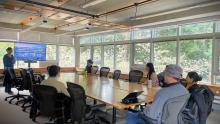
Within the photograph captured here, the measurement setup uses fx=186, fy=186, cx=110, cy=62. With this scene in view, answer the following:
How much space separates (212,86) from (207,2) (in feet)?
7.70

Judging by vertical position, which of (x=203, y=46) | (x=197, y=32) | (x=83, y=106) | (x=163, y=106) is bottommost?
(x=83, y=106)

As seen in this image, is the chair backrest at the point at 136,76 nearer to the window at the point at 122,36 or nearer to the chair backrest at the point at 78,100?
the chair backrest at the point at 78,100

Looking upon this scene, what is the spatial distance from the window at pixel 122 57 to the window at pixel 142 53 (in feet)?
1.47

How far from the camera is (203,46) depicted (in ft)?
18.9

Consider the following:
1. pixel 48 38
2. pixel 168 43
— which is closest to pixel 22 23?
pixel 48 38

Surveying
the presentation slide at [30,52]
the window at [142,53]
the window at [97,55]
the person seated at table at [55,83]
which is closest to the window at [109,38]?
the window at [97,55]

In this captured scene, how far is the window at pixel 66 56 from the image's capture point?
10477 mm

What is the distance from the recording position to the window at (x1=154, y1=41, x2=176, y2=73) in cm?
657

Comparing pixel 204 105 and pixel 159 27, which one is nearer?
pixel 204 105

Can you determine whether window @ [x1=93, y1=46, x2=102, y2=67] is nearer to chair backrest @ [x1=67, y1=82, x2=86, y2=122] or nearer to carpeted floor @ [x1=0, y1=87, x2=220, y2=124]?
carpeted floor @ [x1=0, y1=87, x2=220, y2=124]

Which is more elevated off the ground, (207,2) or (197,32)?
(207,2)

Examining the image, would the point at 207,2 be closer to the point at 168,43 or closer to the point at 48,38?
the point at 168,43

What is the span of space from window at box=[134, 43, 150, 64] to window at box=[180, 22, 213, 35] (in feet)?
5.22

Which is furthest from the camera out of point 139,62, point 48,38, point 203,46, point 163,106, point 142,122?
point 48,38
